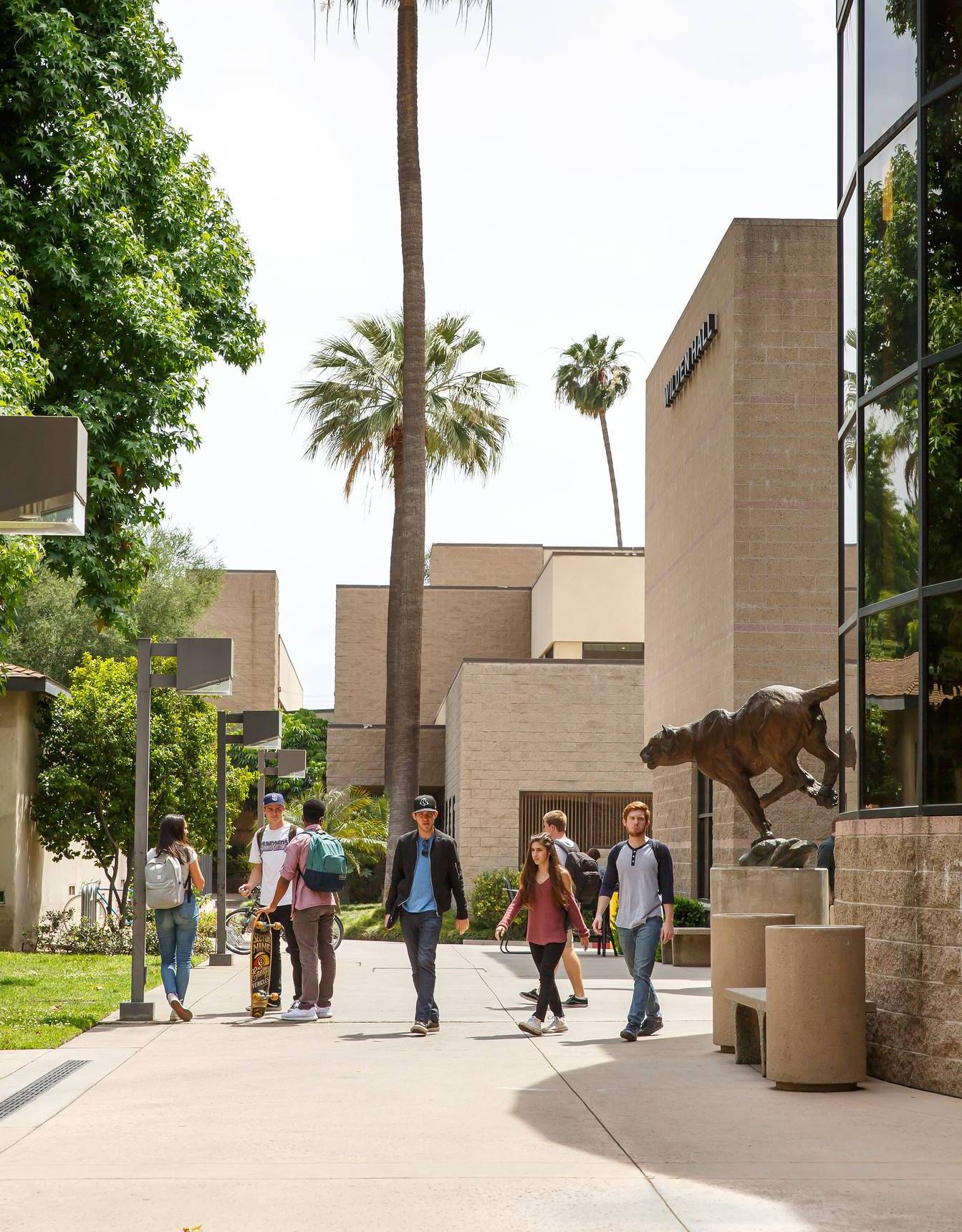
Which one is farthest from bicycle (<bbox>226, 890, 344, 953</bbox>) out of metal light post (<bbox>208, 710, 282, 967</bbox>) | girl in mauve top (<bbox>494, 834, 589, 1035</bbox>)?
girl in mauve top (<bbox>494, 834, 589, 1035</bbox>)

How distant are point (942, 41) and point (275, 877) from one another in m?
9.33

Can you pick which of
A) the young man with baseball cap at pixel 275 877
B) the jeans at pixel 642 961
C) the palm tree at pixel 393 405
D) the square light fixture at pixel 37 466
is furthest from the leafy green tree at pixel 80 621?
the square light fixture at pixel 37 466

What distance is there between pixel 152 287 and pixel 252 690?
36911mm

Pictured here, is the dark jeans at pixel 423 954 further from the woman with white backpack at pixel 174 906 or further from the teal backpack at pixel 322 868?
the woman with white backpack at pixel 174 906

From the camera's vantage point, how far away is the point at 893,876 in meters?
10.2

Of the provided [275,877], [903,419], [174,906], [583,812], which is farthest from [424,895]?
[583,812]

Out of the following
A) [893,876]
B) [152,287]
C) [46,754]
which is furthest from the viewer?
[46,754]

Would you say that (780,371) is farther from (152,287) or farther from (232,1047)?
(232,1047)

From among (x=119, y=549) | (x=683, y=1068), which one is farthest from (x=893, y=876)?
(x=119, y=549)

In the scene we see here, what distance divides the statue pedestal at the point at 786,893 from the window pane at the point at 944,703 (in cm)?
567

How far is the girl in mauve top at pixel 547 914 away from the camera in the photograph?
41.6 ft

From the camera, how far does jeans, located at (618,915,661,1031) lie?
40.4 ft

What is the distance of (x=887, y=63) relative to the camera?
11.2 m

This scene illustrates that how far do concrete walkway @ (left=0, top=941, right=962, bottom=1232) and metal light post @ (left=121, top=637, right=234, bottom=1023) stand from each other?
31.4 inches
